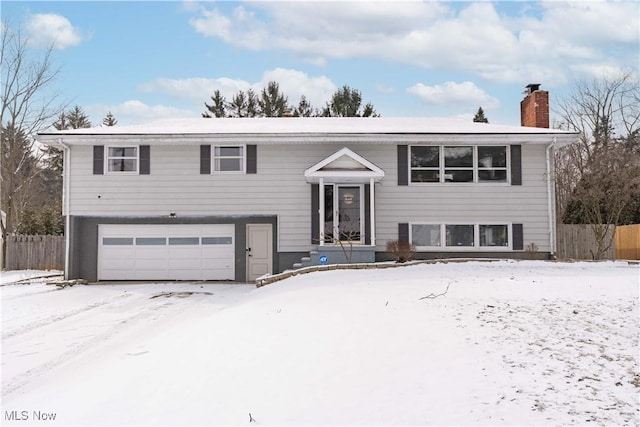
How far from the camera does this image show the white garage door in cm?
1739

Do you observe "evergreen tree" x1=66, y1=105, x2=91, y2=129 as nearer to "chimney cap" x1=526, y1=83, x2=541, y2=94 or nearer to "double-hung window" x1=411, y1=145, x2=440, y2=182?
"double-hung window" x1=411, y1=145, x2=440, y2=182

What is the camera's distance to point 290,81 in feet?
142

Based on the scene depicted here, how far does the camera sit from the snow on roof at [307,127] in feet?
54.7

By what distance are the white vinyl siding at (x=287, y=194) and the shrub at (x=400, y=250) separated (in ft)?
1.47

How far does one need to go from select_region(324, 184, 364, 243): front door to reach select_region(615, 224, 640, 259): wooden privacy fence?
11673mm

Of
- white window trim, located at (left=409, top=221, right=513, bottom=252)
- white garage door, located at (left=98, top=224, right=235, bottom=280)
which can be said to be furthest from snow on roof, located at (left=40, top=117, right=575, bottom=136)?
white garage door, located at (left=98, top=224, right=235, bottom=280)

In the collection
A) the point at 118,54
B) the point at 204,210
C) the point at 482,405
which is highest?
the point at 118,54

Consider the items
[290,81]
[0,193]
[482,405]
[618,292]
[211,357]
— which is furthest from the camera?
[290,81]

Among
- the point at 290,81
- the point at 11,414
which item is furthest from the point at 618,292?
the point at 290,81

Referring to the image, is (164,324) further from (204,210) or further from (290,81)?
(290,81)

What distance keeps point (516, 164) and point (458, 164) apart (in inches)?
78.0

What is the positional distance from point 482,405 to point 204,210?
13.5m

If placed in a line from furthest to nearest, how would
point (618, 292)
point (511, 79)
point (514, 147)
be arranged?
1. point (511, 79)
2. point (514, 147)
3. point (618, 292)

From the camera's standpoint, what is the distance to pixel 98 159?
17094mm
